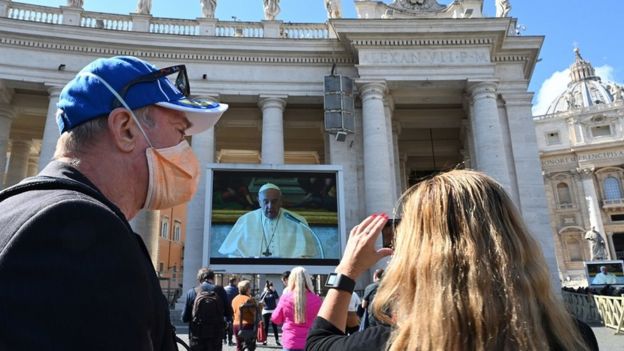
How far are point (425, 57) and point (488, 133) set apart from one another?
4.33 meters

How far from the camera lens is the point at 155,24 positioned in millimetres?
20688

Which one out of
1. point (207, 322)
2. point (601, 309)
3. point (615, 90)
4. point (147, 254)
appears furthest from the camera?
point (615, 90)

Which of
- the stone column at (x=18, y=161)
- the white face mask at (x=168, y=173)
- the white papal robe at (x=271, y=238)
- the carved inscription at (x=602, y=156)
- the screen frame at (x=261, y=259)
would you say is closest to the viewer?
the white face mask at (x=168, y=173)

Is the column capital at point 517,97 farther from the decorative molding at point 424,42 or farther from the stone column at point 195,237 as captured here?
the stone column at point 195,237

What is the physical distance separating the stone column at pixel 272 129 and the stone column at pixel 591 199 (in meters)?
56.5

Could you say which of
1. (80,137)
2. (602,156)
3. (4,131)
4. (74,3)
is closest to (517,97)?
(74,3)

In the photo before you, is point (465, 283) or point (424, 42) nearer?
point (465, 283)

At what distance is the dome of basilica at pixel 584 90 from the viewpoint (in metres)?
93.9

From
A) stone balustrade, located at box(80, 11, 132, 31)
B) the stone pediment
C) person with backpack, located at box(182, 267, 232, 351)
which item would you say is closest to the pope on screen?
person with backpack, located at box(182, 267, 232, 351)

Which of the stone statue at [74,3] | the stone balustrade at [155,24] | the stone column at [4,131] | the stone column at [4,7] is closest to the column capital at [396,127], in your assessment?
the stone balustrade at [155,24]

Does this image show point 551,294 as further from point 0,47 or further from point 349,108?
point 0,47

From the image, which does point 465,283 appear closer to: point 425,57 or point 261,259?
point 261,259

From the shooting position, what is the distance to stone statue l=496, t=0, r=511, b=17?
21.1 m

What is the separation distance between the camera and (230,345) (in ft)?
36.0
